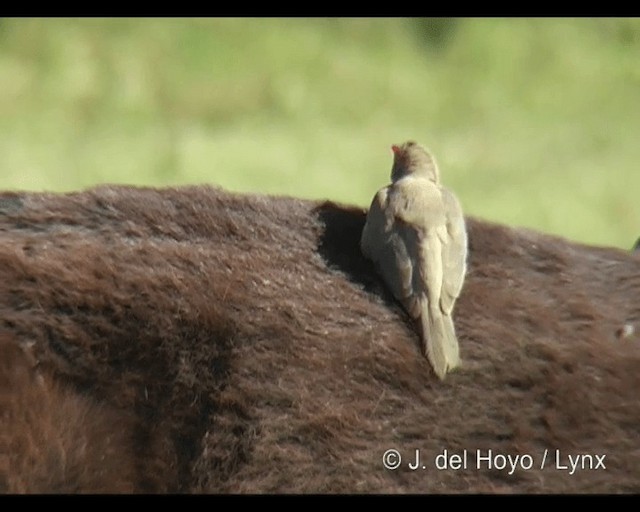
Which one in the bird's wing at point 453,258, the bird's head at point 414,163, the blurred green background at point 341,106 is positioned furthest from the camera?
the blurred green background at point 341,106

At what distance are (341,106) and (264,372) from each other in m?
1.27

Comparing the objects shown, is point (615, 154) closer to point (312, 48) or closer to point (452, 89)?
point (452, 89)

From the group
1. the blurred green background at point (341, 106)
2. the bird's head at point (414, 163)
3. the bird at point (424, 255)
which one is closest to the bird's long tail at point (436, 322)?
the bird at point (424, 255)

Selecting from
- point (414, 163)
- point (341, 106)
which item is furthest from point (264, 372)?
point (341, 106)

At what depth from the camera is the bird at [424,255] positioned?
54.5 inches

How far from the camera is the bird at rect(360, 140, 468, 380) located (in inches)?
54.5

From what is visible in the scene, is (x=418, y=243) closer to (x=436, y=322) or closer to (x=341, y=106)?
(x=436, y=322)

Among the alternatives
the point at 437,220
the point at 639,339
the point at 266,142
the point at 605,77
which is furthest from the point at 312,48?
the point at 639,339

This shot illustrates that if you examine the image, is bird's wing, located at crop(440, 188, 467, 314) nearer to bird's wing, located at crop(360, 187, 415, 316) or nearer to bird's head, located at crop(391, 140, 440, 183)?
bird's wing, located at crop(360, 187, 415, 316)

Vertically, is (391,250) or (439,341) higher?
(391,250)

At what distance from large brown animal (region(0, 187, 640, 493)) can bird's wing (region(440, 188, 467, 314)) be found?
0.09 feet

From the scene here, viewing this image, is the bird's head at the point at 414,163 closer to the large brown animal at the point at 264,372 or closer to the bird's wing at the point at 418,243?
the bird's wing at the point at 418,243

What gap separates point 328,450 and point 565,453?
0.98 feet

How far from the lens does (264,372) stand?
4.43ft
